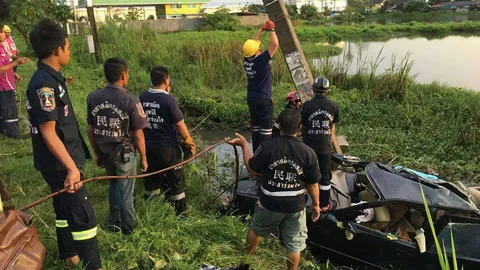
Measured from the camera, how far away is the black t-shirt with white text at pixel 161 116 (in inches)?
146

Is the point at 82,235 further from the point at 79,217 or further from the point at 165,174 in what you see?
the point at 165,174

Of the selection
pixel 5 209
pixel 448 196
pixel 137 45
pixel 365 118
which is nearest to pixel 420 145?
pixel 365 118

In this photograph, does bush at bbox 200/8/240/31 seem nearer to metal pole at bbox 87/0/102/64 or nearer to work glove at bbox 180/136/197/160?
metal pole at bbox 87/0/102/64

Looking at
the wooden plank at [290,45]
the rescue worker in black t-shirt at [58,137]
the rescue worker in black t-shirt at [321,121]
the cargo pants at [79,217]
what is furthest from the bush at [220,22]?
the cargo pants at [79,217]

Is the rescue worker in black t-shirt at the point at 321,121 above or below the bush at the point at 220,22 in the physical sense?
below

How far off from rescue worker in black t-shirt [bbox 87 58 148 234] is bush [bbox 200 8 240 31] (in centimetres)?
2985

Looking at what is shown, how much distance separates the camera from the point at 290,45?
192 inches

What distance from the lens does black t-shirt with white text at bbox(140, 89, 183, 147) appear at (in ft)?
12.2

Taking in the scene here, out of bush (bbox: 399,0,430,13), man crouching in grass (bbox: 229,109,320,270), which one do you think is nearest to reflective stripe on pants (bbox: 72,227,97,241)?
man crouching in grass (bbox: 229,109,320,270)

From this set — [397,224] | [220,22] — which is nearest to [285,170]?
[397,224]

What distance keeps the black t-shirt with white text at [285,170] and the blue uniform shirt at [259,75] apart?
7.91ft

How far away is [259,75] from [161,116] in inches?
76.5

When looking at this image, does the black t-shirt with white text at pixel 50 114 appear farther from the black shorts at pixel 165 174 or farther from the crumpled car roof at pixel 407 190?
the crumpled car roof at pixel 407 190

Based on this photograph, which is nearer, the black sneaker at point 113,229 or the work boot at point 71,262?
the work boot at point 71,262
